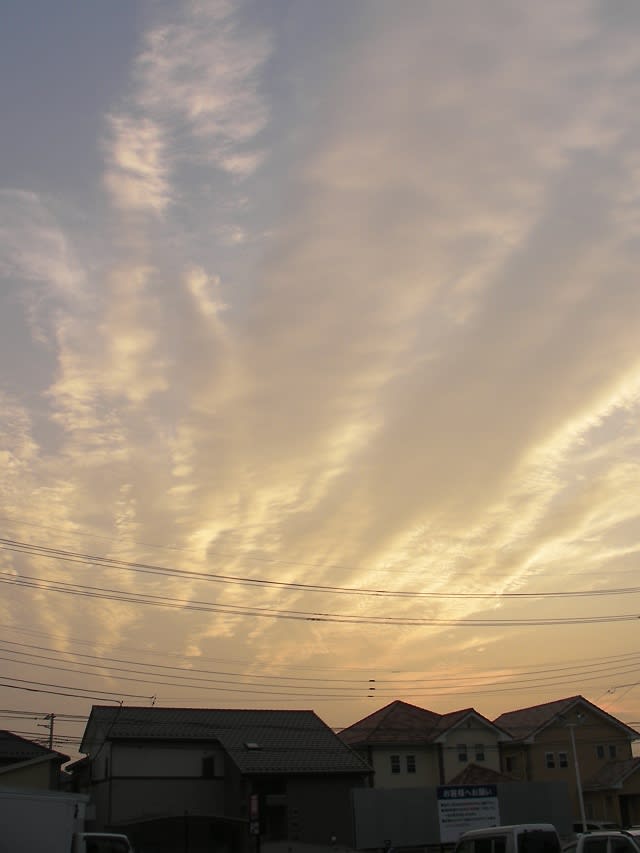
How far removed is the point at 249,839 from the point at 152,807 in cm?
857

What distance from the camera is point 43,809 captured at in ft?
73.3

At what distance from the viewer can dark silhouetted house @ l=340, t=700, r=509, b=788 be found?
219 feet

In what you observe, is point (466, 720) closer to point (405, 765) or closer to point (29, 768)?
point (405, 765)

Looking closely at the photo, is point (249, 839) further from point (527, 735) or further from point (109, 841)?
point (527, 735)

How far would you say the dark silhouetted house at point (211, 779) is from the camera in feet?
164

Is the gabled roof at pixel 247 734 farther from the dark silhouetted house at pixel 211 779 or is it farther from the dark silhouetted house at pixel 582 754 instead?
the dark silhouetted house at pixel 582 754

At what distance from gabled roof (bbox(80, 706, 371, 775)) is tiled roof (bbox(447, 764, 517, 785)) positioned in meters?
10.6

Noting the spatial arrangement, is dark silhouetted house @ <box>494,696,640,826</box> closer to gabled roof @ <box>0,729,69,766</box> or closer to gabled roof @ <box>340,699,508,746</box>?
gabled roof @ <box>340,699,508,746</box>

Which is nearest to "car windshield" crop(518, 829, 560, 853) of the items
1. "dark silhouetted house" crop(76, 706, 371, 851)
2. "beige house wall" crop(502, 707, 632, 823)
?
"dark silhouetted house" crop(76, 706, 371, 851)

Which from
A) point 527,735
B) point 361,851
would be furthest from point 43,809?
point 527,735

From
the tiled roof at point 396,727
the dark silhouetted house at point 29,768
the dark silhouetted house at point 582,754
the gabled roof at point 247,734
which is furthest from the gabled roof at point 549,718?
the dark silhouetted house at point 29,768

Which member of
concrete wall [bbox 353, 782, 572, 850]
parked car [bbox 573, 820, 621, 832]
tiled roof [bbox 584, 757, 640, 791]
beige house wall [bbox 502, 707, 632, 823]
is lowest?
parked car [bbox 573, 820, 621, 832]

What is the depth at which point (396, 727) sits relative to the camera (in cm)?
6938

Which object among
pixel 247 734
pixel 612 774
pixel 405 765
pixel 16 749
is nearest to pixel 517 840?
pixel 247 734
